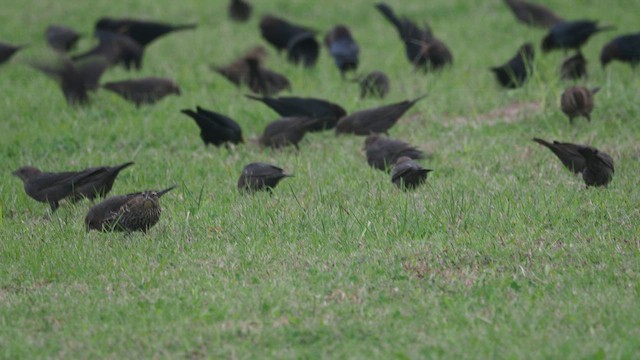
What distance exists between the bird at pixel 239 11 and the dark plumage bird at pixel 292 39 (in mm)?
2212

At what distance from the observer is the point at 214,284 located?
5.86 metres

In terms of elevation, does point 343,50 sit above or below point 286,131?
above

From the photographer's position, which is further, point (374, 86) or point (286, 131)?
point (374, 86)

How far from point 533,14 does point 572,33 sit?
186cm

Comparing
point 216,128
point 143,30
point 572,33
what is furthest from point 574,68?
point 143,30

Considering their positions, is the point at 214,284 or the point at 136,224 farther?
the point at 136,224

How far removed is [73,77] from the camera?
1197cm

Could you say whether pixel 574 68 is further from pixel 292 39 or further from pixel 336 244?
pixel 336 244

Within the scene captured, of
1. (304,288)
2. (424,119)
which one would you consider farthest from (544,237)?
(424,119)

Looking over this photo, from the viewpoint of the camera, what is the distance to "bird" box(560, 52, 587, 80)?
40.1ft

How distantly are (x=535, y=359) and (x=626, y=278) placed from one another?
1285 mm

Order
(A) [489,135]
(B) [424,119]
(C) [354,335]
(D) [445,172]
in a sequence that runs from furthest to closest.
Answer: (B) [424,119], (A) [489,135], (D) [445,172], (C) [354,335]

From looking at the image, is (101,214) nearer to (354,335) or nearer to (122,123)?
(354,335)

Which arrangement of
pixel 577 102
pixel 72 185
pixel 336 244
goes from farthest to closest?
pixel 577 102
pixel 72 185
pixel 336 244
